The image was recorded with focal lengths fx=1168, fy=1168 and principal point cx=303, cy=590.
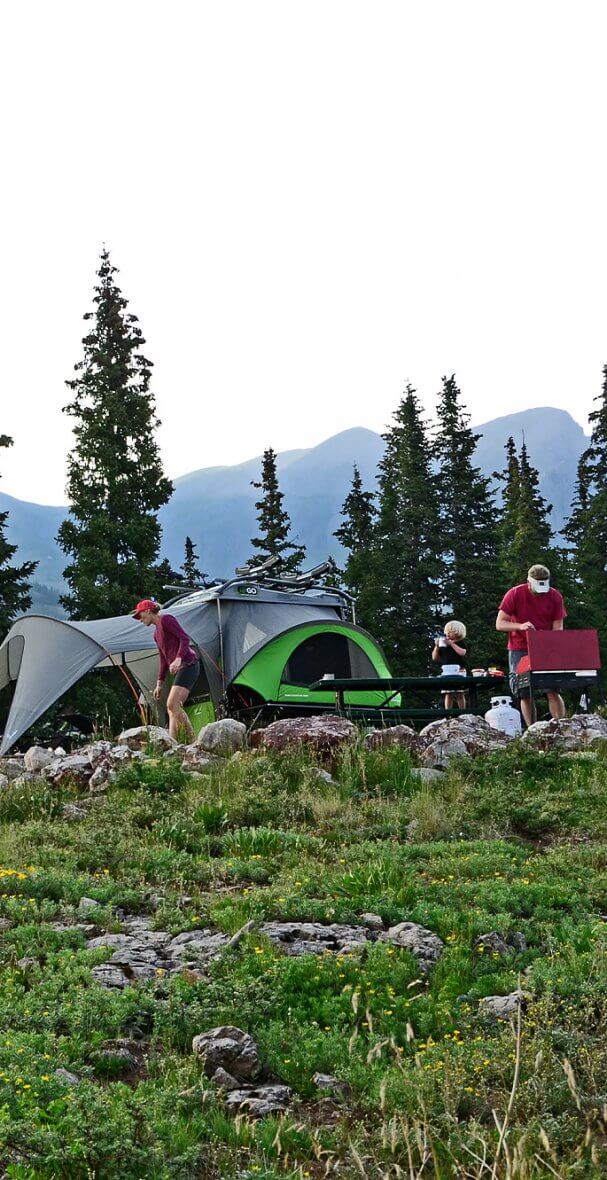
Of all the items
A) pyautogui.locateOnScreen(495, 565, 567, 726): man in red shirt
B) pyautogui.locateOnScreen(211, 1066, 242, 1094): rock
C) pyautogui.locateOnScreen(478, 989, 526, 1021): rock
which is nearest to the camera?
pyautogui.locateOnScreen(211, 1066, 242, 1094): rock

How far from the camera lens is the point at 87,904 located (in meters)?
6.67

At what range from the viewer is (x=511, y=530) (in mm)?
44750

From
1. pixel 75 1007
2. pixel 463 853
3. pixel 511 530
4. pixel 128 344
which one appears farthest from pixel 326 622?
pixel 511 530

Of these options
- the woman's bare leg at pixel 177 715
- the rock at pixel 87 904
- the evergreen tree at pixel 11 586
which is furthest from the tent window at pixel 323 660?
the evergreen tree at pixel 11 586

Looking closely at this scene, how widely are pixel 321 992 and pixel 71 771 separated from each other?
17.8 ft

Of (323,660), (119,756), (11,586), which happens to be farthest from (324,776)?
(11,586)

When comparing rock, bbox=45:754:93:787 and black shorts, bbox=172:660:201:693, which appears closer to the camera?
rock, bbox=45:754:93:787

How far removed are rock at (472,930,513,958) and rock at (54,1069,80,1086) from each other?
213 centimetres

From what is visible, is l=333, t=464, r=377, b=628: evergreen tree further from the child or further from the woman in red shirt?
the woman in red shirt

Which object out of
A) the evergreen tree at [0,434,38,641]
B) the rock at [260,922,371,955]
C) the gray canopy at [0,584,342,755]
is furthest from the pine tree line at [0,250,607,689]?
the rock at [260,922,371,955]

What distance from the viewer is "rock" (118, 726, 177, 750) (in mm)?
11070

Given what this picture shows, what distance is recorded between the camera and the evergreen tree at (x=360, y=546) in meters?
37.7

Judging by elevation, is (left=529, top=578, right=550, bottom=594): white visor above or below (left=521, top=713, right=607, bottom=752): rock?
above

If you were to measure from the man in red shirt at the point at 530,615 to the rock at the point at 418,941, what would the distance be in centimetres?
646
